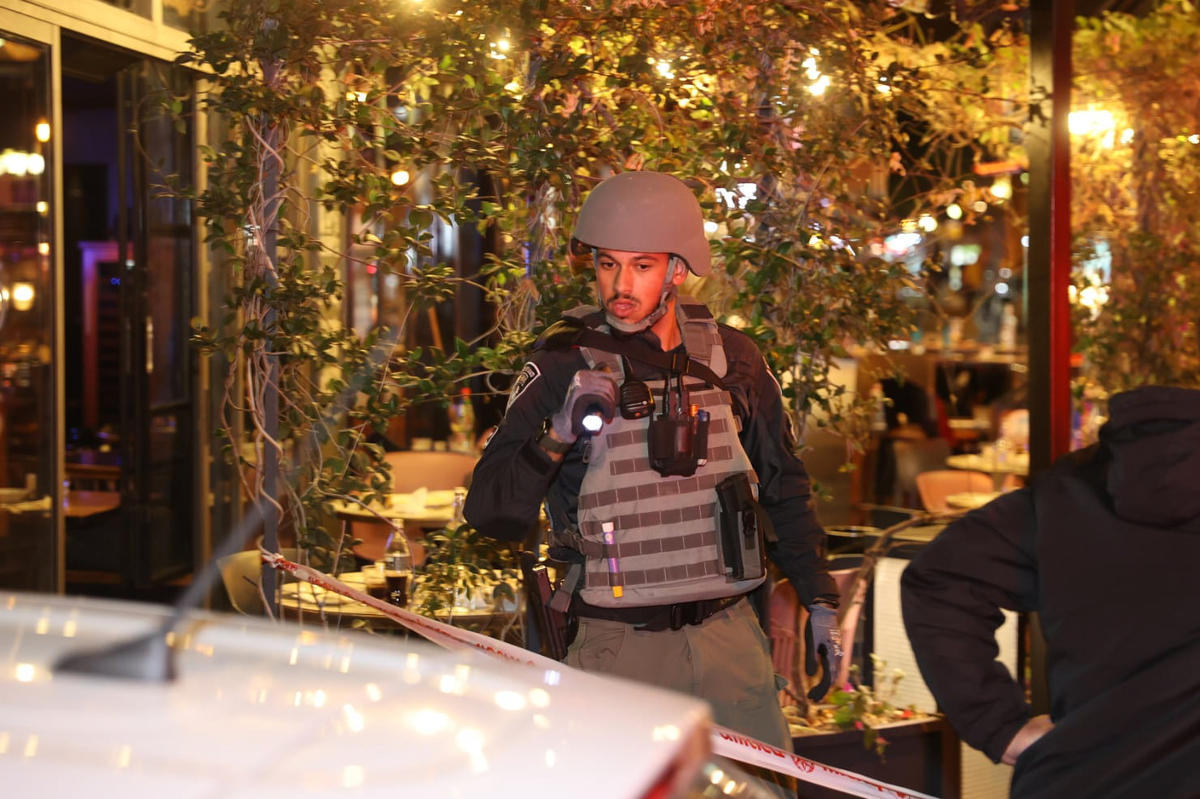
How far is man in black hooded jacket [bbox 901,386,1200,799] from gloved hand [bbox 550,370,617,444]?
32.4 inches

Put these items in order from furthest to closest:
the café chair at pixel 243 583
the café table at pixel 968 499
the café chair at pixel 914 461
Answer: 1. the café chair at pixel 914 461
2. the café table at pixel 968 499
3. the café chair at pixel 243 583

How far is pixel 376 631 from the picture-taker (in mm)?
3801

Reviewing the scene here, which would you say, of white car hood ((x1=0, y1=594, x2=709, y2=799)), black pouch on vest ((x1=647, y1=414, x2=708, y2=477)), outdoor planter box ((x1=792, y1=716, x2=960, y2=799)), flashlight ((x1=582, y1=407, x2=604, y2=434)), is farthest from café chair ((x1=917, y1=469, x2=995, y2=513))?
white car hood ((x1=0, y1=594, x2=709, y2=799))

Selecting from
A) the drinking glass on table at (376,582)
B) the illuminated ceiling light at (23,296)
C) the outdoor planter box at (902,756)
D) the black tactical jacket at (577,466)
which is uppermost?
the illuminated ceiling light at (23,296)

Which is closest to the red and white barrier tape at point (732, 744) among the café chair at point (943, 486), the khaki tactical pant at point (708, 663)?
the khaki tactical pant at point (708, 663)

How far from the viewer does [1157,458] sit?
6.34 ft

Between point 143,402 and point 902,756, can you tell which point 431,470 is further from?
point 902,756

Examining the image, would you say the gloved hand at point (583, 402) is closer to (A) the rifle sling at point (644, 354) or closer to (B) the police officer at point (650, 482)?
(B) the police officer at point (650, 482)

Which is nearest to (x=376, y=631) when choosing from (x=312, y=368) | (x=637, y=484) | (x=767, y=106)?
(x=312, y=368)

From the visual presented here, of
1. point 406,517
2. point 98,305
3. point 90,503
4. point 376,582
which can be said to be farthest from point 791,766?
point 98,305

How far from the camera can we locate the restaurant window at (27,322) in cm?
499

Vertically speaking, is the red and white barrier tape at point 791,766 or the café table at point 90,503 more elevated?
the café table at point 90,503

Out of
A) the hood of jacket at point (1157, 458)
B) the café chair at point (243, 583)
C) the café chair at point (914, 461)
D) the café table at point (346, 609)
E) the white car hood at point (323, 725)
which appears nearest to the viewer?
the white car hood at point (323, 725)

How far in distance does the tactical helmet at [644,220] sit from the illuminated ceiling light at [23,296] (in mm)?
2945
